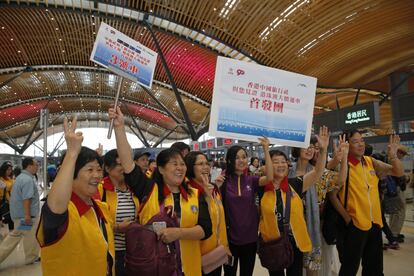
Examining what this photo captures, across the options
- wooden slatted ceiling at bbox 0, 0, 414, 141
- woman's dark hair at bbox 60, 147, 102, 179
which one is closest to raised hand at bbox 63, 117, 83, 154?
woman's dark hair at bbox 60, 147, 102, 179

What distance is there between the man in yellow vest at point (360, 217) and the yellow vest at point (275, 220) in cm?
43

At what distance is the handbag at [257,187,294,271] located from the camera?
10.0 ft

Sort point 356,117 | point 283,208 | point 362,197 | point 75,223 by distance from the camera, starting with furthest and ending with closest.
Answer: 1. point 356,117
2. point 362,197
3. point 283,208
4. point 75,223

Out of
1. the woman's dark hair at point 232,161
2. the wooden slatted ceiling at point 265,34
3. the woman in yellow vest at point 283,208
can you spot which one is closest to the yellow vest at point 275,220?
the woman in yellow vest at point 283,208

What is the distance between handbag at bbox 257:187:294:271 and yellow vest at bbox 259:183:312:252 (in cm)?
7

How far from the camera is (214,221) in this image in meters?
2.95

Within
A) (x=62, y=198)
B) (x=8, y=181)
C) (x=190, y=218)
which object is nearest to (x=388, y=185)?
(x=190, y=218)

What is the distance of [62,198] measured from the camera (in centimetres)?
166

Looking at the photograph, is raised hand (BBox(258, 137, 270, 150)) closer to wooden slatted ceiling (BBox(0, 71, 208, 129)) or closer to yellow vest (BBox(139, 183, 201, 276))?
yellow vest (BBox(139, 183, 201, 276))

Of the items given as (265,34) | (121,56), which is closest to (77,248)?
(121,56)

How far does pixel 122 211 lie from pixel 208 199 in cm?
72

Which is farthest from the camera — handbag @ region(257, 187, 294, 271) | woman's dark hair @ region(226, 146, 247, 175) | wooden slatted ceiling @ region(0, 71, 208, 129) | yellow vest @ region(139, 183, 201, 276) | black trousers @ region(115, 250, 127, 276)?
wooden slatted ceiling @ region(0, 71, 208, 129)

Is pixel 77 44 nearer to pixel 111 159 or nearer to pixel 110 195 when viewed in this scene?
pixel 111 159

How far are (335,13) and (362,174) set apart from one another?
11.3 meters
